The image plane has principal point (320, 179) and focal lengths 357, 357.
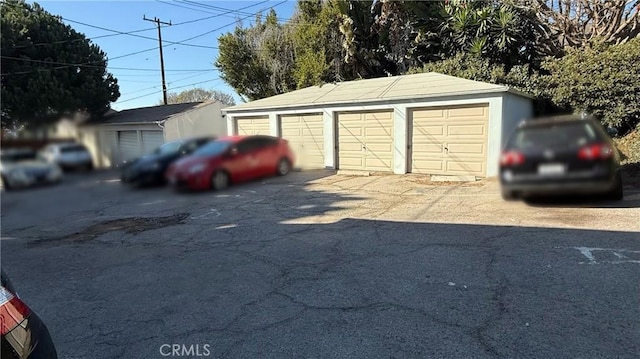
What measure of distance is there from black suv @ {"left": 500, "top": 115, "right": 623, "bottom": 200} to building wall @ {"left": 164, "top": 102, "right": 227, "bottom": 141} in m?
1.14

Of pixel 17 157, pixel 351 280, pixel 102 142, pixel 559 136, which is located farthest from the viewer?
pixel 351 280

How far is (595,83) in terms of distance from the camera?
427 centimetres

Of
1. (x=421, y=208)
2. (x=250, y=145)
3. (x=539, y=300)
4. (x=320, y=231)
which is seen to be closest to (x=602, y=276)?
(x=539, y=300)

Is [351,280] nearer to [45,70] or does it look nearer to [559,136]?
[559,136]

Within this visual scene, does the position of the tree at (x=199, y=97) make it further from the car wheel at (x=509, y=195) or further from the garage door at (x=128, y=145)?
the car wheel at (x=509, y=195)

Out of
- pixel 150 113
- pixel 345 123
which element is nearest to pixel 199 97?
pixel 150 113

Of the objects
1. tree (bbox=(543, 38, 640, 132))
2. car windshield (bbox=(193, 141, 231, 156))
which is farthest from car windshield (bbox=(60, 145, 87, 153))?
tree (bbox=(543, 38, 640, 132))

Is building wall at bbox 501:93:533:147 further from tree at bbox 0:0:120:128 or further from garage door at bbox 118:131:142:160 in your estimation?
tree at bbox 0:0:120:128

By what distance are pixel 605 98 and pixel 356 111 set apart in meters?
3.65

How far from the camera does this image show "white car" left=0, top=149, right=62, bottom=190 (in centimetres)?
72

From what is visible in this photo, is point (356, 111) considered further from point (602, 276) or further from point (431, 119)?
point (431, 119)

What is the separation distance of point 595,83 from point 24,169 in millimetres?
5386

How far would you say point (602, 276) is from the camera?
4078mm

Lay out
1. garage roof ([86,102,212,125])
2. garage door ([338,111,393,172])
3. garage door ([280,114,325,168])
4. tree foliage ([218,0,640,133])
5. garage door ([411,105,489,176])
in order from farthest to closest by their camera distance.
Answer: garage door ([338,111,393,172]) < garage door ([411,105,489,176]) < tree foliage ([218,0,640,133]) < garage door ([280,114,325,168]) < garage roof ([86,102,212,125])
